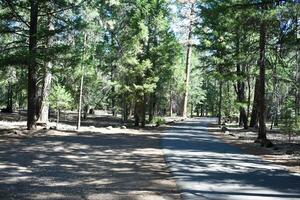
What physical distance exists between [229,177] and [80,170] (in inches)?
153

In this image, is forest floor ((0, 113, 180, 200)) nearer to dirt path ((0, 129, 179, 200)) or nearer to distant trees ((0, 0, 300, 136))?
dirt path ((0, 129, 179, 200))

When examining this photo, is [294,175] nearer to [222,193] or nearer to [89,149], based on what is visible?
[222,193]

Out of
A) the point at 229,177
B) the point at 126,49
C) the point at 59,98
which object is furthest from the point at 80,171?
the point at 126,49

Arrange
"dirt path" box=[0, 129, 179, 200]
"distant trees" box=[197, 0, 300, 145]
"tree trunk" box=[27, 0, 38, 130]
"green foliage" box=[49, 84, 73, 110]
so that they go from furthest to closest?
"green foliage" box=[49, 84, 73, 110]
"tree trunk" box=[27, 0, 38, 130]
"distant trees" box=[197, 0, 300, 145]
"dirt path" box=[0, 129, 179, 200]

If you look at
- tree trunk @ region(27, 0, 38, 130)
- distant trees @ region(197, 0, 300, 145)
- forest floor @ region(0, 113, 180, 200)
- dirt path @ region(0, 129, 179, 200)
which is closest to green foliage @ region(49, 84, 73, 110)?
tree trunk @ region(27, 0, 38, 130)

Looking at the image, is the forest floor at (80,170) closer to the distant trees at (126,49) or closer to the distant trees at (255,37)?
the distant trees at (126,49)

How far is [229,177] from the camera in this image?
11.4 m

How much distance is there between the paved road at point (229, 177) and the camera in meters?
→ 9.31

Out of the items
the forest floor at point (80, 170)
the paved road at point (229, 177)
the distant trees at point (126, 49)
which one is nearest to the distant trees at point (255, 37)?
the distant trees at point (126, 49)

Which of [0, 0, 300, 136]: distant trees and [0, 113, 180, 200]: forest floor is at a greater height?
[0, 0, 300, 136]: distant trees

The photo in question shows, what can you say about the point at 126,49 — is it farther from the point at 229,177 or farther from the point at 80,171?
the point at 229,177

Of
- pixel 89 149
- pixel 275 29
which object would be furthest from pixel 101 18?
pixel 89 149

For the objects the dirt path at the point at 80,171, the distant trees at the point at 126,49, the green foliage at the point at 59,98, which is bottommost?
the dirt path at the point at 80,171

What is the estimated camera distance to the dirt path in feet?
30.3
